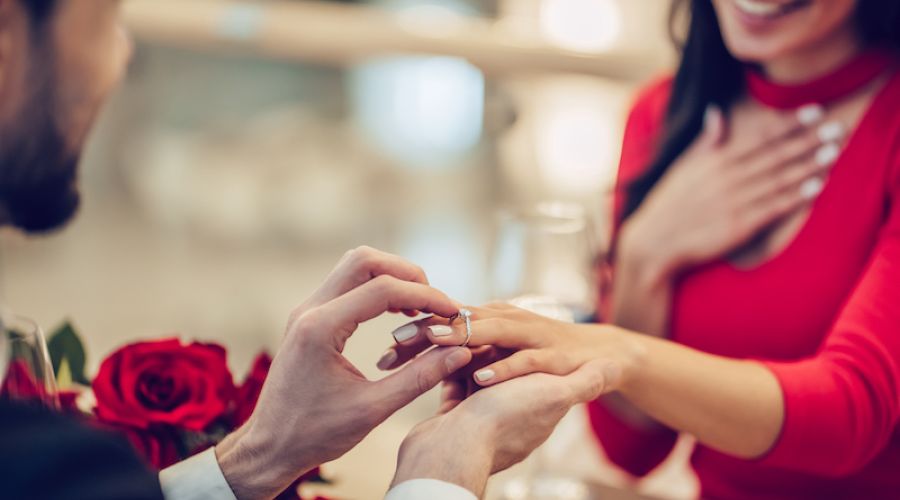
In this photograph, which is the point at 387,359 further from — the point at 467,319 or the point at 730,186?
the point at 730,186

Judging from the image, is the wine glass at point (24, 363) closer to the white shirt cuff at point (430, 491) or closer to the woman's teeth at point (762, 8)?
the white shirt cuff at point (430, 491)

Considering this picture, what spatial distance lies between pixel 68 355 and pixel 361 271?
0.88 feet

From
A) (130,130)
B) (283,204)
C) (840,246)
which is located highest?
(840,246)

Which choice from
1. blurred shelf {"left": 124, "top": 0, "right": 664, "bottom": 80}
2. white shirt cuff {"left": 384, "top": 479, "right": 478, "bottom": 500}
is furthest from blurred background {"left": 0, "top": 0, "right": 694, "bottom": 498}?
white shirt cuff {"left": 384, "top": 479, "right": 478, "bottom": 500}

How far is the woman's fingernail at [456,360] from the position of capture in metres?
0.70

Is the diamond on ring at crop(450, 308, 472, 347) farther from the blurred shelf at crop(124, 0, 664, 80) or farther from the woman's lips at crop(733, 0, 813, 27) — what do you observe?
the blurred shelf at crop(124, 0, 664, 80)

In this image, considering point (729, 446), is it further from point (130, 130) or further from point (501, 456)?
point (130, 130)

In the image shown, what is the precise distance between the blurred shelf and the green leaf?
52.0 inches

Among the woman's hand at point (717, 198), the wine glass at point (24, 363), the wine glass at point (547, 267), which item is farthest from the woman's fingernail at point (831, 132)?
the wine glass at point (24, 363)

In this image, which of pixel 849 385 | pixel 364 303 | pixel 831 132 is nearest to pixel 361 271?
pixel 364 303

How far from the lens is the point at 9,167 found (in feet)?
2.56

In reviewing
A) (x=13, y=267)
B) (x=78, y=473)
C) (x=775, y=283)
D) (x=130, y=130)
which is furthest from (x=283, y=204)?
(x=78, y=473)

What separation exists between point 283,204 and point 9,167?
2.22m

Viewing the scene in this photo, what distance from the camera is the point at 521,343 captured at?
753 mm
